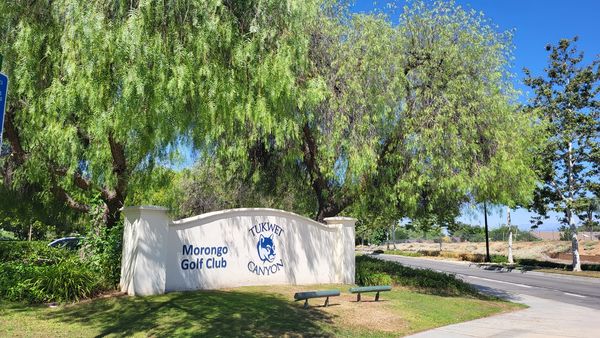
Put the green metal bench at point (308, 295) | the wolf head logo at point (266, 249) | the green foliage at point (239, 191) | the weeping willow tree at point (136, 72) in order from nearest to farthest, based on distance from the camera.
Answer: the weeping willow tree at point (136, 72)
the green metal bench at point (308, 295)
the wolf head logo at point (266, 249)
the green foliage at point (239, 191)

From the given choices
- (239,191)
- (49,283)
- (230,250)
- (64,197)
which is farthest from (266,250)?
(239,191)

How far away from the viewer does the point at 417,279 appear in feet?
55.3

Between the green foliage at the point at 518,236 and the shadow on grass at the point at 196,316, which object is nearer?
the shadow on grass at the point at 196,316

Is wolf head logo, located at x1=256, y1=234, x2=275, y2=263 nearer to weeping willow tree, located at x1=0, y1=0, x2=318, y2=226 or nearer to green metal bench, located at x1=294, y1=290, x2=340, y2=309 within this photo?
green metal bench, located at x1=294, y1=290, x2=340, y2=309

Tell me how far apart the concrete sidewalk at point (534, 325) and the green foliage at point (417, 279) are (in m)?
2.90

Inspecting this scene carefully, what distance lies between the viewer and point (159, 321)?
8211 mm

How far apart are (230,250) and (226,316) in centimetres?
358

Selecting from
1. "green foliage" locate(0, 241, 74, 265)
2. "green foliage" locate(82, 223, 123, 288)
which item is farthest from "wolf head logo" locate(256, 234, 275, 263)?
"green foliage" locate(0, 241, 74, 265)

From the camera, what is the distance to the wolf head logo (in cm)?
1307

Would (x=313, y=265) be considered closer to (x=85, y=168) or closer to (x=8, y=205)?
(x=85, y=168)

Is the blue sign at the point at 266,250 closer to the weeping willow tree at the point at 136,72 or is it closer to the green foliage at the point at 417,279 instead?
the weeping willow tree at the point at 136,72

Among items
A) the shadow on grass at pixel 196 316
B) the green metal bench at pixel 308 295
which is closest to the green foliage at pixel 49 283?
the shadow on grass at pixel 196 316

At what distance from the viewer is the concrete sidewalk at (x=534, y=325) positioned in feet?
31.0

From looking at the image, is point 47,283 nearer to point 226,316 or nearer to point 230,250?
point 226,316
